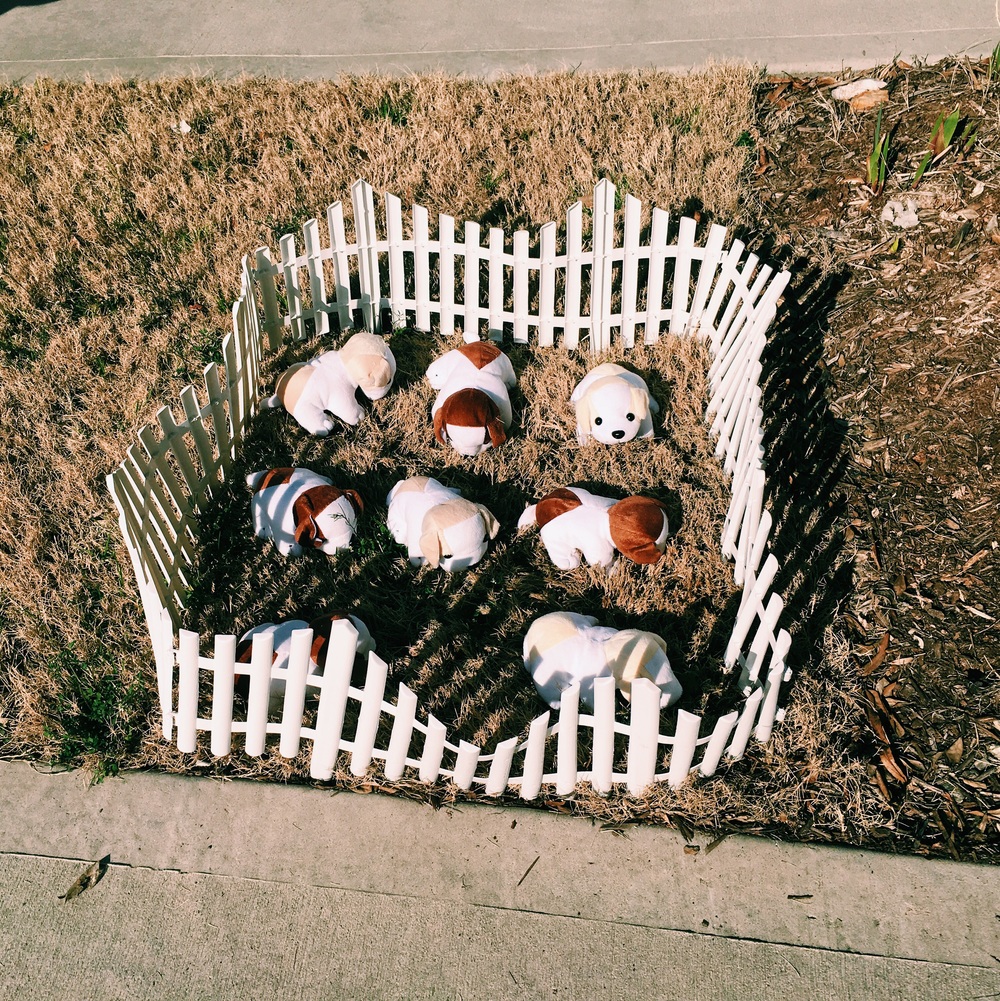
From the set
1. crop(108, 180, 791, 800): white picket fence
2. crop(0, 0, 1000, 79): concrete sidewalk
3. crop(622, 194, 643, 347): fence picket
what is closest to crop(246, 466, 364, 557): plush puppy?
crop(108, 180, 791, 800): white picket fence

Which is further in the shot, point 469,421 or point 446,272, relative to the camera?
point 446,272

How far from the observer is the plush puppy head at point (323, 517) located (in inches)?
138

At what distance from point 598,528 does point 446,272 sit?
1777 millimetres

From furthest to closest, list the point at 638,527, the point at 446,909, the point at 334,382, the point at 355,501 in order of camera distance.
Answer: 1. the point at 334,382
2. the point at 355,501
3. the point at 638,527
4. the point at 446,909

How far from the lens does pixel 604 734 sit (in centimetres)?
272

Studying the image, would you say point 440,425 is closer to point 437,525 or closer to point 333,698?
point 437,525

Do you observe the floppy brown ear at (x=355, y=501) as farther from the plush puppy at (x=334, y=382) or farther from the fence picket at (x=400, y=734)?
the fence picket at (x=400, y=734)

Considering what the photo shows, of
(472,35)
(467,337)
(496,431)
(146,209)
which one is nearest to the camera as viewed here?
(496,431)

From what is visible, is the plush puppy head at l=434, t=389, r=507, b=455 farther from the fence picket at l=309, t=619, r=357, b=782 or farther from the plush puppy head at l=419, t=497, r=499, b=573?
the fence picket at l=309, t=619, r=357, b=782

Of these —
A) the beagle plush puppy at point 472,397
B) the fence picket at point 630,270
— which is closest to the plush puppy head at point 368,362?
the beagle plush puppy at point 472,397

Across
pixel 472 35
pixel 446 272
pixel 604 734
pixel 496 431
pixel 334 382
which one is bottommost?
pixel 604 734

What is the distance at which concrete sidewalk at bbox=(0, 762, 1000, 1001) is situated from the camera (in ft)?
8.44

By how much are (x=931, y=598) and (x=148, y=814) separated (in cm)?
313

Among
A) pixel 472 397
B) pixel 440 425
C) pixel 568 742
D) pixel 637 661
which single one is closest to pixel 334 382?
pixel 440 425
